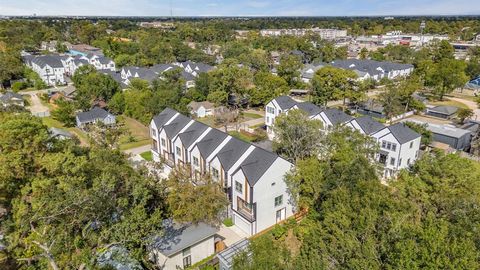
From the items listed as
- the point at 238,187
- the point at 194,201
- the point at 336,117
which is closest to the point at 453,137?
the point at 336,117

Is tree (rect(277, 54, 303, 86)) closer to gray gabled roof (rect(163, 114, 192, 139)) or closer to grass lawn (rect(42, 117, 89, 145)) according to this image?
gray gabled roof (rect(163, 114, 192, 139))

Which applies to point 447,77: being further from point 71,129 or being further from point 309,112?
point 71,129

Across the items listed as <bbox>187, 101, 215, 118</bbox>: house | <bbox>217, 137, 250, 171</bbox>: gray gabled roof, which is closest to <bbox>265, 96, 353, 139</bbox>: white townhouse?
<bbox>217, 137, 250, 171</bbox>: gray gabled roof

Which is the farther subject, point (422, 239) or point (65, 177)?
point (65, 177)

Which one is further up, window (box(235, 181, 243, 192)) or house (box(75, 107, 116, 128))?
window (box(235, 181, 243, 192))

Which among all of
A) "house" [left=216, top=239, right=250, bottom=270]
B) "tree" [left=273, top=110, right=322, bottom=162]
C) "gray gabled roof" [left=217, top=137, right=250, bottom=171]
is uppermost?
"tree" [left=273, top=110, right=322, bottom=162]

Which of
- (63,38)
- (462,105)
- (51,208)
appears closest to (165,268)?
(51,208)

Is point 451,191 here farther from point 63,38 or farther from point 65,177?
point 63,38
